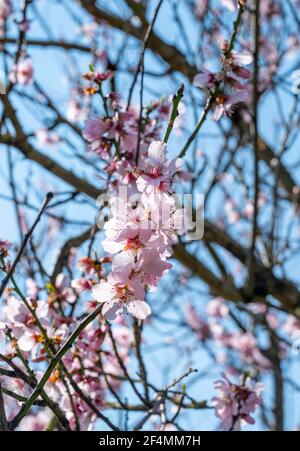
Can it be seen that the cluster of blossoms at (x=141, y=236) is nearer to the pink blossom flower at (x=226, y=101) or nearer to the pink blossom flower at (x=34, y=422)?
the pink blossom flower at (x=226, y=101)

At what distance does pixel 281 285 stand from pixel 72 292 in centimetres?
165

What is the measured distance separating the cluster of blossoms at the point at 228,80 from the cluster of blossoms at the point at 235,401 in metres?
0.98

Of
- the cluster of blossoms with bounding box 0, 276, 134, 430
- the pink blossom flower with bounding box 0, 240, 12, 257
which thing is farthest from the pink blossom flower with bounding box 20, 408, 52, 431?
the pink blossom flower with bounding box 0, 240, 12, 257

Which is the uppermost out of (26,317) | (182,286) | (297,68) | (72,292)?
(297,68)

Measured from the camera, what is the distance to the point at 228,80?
194 cm

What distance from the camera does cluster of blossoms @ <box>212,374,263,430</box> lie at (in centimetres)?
217

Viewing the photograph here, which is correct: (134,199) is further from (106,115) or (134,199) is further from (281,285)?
(281,285)

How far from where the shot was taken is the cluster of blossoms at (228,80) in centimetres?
191

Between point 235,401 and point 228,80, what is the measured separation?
3.75 feet

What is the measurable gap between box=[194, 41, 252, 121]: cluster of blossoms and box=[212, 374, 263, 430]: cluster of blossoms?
977 mm

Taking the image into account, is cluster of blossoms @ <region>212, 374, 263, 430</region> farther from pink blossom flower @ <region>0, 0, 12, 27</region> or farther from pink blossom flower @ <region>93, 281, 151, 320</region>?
pink blossom flower @ <region>0, 0, 12, 27</region>

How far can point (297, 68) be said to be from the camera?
4.05 metres
